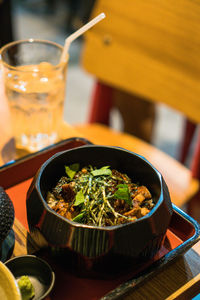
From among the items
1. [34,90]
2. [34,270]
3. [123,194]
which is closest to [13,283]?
[34,270]

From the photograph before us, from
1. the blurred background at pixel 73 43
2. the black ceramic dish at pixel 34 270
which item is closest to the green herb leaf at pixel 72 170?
the black ceramic dish at pixel 34 270

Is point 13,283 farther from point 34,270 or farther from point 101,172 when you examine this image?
point 101,172

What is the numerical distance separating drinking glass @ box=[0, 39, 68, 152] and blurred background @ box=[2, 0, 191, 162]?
120 centimetres

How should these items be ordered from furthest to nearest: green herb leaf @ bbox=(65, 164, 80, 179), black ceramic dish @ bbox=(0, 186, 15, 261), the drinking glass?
the drinking glass → green herb leaf @ bbox=(65, 164, 80, 179) → black ceramic dish @ bbox=(0, 186, 15, 261)

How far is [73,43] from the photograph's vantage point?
3762 millimetres

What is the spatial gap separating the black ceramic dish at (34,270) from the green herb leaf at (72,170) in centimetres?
18

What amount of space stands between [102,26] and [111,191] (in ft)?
3.25

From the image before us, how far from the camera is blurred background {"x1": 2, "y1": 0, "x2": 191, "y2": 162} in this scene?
277 centimetres

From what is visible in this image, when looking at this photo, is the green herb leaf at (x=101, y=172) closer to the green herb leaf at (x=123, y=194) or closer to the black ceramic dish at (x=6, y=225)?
the green herb leaf at (x=123, y=194)

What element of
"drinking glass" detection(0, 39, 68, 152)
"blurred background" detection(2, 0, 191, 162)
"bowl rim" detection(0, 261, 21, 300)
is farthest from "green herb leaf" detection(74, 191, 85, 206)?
"blurred background" detection(2, 0, 191, 162)

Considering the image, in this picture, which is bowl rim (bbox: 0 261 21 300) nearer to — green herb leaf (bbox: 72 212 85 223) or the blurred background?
green herb leaf (bbox: 72 212 85 223)

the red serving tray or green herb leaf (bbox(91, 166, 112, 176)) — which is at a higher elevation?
green herb leaf (bbox(91, 166, 112, 176))

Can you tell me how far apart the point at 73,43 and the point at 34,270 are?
11.1 feet

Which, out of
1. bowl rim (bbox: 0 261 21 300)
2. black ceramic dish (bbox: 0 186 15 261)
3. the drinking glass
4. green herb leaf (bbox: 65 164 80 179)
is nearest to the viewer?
bowl rim (bbox: 0 261 21 300)
